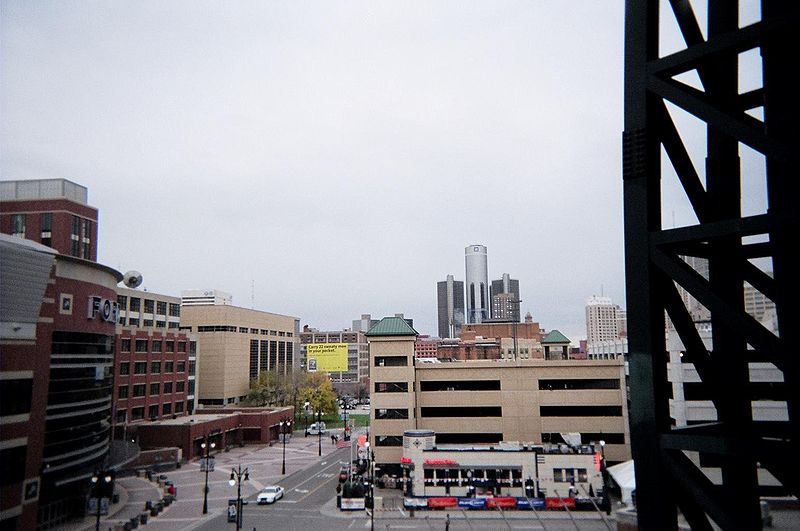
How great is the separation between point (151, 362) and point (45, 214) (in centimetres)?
2380

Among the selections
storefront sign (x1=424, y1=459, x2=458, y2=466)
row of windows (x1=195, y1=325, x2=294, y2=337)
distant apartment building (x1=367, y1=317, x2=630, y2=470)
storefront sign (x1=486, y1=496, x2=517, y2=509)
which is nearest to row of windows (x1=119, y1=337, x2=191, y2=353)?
row of windows (x1=195, y1=325, x2=294, y2=337)

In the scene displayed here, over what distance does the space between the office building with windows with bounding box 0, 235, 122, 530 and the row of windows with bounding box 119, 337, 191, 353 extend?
25.8 meters

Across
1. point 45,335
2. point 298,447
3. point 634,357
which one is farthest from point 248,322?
point 634,357

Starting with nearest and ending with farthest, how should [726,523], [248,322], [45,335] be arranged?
[726,523], [45,335], [248,322]

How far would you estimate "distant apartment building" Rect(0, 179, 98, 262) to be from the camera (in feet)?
242

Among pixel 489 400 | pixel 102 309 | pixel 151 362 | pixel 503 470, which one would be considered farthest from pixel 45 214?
pixel 503 470

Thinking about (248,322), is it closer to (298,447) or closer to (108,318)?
(298,447)

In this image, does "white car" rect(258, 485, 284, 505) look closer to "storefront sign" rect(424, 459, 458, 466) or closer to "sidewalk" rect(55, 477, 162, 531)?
"sidewalk" rect(55, 477, 162, 531)

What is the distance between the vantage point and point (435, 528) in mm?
36375

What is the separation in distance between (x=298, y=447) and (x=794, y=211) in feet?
256

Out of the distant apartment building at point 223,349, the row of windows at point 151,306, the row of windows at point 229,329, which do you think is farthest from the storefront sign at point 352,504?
the row of windows at point 229,329

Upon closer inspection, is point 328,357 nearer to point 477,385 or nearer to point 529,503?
point 477,385

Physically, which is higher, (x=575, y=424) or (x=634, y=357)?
(x=634, y=357)

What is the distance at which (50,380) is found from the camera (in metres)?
35.4
